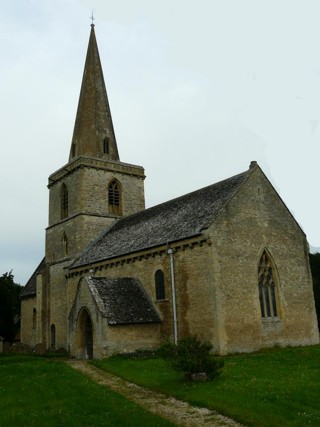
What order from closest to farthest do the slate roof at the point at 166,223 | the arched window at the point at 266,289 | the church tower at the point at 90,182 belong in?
the arched window at the point at 266,289 < the slate roof at the point at 166,223 < the church tower at the point at 90,182

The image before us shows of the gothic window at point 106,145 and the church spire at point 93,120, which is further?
the gothic window at point 106,145

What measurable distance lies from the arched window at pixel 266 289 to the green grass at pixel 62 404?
12.3 meters

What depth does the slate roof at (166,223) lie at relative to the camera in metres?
26.9

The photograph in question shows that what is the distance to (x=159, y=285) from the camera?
27.9m

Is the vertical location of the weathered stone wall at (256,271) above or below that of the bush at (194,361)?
above

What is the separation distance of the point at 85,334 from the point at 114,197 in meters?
15.6

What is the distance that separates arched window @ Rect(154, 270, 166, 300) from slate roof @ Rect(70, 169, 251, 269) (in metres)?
1.83

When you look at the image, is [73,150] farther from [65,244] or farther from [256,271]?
[256,271]

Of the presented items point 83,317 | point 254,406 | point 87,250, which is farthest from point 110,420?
point 87,250

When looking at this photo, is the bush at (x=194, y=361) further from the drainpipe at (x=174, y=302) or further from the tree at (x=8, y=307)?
the tree at (x=8, y=307)

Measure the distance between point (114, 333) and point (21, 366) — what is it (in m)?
5.46

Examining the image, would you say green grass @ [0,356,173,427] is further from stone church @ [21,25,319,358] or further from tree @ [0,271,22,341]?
tree @ [0,271,22,341]

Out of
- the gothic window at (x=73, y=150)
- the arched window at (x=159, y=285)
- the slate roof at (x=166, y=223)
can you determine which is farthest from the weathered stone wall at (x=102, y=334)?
the gothic window at (x=73, y=150)

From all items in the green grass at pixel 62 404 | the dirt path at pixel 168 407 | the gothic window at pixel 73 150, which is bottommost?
the dirt path at pixel 168 407
